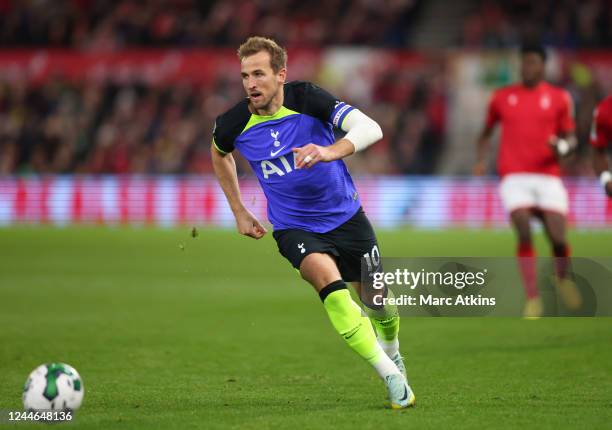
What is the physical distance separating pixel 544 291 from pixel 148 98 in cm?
1778

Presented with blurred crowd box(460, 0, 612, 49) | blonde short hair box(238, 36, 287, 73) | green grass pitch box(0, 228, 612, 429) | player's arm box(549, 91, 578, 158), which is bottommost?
green grass pitch box(0, 228, 612, 429)

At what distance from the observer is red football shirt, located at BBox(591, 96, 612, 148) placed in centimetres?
961

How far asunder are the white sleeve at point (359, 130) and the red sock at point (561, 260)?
16.2 ft

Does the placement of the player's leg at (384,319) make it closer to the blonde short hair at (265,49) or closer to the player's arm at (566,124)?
the blonde short hair at (265,49)

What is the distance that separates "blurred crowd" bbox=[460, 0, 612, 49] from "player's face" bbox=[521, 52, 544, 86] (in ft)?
48.1

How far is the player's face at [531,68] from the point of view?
11820 mm

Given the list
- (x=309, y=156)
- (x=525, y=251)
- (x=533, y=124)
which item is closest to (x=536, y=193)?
(x=525, y=251)

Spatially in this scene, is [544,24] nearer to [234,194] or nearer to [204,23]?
[204,23]

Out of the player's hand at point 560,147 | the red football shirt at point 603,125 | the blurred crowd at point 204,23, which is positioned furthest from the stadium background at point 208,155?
the red football shirt at point 603,125

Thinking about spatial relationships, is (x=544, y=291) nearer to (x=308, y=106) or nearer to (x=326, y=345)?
(x=326, y=345)

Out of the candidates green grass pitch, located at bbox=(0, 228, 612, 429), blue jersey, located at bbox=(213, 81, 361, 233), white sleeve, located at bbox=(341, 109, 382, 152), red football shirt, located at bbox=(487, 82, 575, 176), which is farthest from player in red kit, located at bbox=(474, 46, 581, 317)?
white sleeve, located at bbox=(341, 109, 382, 152)

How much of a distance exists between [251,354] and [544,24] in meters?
19.7

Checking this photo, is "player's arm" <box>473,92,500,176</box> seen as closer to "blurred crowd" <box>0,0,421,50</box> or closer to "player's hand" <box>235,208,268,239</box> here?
"player's hand" <box>235,208,268,239</box>

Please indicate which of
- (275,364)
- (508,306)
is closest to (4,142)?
(508,306)
